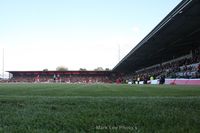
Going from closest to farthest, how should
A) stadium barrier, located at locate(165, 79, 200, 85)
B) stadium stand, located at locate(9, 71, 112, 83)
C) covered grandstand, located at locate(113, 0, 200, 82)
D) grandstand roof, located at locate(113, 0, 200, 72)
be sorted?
grandstand roof, located at locate(113, 0, 200, 72), covered grandstand, located at locate(113, 0, 200, 82), stadium barrier, located at locate(165, 79, 200, 85), stadium stand, located at locate(9, 71, 112, 83)

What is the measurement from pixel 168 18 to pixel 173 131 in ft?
81.3

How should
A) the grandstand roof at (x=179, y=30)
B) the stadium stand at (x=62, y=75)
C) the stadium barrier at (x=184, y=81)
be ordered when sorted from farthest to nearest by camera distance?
the stadium stand at (x=62, y=75) < the stadium barrier at (x=184, y=81) < the grandstand roof at (x=179, y=30)

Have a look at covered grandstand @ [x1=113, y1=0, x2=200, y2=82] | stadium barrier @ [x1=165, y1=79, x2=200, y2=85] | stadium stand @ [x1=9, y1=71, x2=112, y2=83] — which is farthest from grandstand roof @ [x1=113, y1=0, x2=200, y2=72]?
stadium stand @ [x1=9, y1=71, x2=112, y2=83]

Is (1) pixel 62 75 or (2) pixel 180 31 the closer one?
(2) pixel 180 31

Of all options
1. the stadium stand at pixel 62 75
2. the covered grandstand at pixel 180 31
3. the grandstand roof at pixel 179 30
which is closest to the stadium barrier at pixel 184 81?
the covered grandstand at pixel 180 31

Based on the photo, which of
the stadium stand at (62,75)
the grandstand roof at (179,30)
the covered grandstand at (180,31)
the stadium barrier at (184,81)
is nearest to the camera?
the grandstand roof at (179,30)

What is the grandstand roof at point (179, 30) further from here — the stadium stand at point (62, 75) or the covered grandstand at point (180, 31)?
the stadium stand at point (62, 75)

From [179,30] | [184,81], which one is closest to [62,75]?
[184,81]

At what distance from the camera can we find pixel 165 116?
4.49m

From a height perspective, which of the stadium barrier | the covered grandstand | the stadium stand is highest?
the covered grandstand

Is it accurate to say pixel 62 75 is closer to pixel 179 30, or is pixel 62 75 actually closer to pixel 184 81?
pixel 184 81

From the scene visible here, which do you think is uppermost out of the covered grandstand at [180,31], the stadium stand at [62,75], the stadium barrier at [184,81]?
the covered grandstand at [180,31]

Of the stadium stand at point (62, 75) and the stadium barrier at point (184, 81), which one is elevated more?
the stadium stand at point (62, 75)

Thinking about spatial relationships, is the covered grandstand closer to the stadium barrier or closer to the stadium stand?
the stadium barrier
